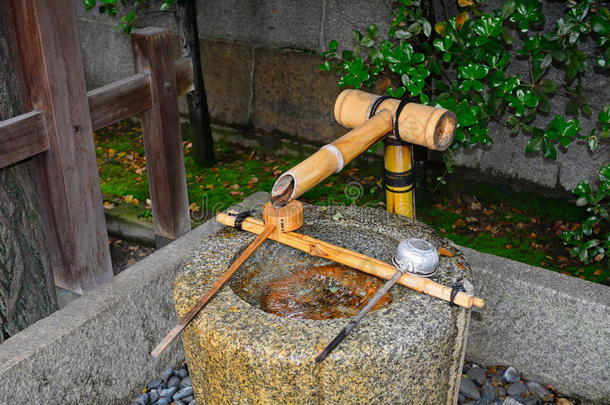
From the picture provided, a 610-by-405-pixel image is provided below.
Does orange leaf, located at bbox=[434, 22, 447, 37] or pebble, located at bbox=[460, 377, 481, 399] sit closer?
pebble, located at bbox=[460, 377, 481, 399]

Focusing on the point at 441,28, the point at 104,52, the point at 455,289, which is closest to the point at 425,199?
the point at 441,28

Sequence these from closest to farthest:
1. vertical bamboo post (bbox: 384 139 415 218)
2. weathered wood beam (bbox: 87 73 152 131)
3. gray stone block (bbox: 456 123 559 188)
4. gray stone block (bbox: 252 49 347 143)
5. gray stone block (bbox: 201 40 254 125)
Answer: vertical bamboo post (bbox: 384 139 415 218)
weathered wood beam (bbox: 87 73 152 131)
gray stone block (bbox: 456 123 559 188)
gray stone block (bbox: 252 49 347 143)
gray stone block (bbox: 201 40 254 125)

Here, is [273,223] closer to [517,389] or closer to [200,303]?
[200,303]

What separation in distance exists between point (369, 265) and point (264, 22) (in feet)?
10.0

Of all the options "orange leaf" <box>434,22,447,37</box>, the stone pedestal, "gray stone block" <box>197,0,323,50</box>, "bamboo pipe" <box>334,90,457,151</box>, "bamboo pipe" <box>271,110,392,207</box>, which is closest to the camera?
the stone pedestal

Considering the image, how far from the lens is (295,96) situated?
190 inches

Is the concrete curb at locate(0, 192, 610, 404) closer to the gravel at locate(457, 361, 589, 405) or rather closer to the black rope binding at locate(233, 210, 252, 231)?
the gravel at locate(457, 361, 589, 405)

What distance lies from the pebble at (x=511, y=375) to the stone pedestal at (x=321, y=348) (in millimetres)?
753

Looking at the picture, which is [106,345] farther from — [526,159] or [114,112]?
[526,159]

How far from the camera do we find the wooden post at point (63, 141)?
2.60m

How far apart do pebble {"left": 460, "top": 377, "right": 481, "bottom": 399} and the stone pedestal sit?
0.62 m

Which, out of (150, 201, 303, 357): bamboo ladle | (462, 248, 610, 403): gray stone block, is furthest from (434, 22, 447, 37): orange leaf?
(150, 201, 303, 357): bamboo ladle

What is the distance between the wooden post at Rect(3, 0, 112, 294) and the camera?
2.60 metres

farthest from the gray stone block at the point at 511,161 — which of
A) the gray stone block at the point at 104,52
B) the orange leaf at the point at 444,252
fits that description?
the gray stone block at the point at 104,52
